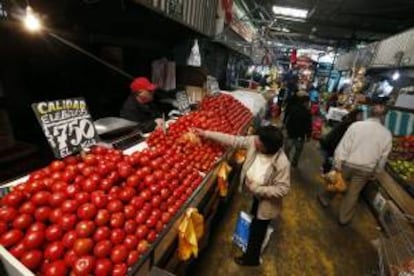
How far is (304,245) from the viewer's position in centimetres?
377

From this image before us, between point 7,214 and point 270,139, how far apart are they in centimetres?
200

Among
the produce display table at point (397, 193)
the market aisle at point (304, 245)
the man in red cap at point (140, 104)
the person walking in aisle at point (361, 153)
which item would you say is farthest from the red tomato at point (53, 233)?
the produce display table at point (397, 193)

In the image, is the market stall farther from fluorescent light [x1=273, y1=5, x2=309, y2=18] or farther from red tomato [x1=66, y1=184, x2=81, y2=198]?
fluorescent light [x1=273, y1=5, x2=309, y2=18]

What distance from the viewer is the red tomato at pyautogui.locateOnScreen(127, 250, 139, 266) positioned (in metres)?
1.26

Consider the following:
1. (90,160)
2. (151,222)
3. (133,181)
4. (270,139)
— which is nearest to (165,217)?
(151,222)

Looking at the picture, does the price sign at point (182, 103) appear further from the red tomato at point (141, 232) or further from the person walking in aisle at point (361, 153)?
the red tomato at point (141, 232)

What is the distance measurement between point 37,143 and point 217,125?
228 centimetres

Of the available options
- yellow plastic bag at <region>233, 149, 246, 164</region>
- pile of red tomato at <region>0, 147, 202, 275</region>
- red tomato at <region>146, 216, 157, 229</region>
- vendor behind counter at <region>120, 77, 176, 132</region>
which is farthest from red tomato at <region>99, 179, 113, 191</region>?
yellow plastic bag at <region>233, 149, 246, 164</region>

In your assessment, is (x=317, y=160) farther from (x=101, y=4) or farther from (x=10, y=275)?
(x=10, y=275)

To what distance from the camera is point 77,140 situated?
1.97 meters

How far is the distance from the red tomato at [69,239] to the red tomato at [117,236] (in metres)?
0.17

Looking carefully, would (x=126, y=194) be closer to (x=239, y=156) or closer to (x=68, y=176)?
(x=68, y=176)

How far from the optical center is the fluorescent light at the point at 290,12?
9.18m

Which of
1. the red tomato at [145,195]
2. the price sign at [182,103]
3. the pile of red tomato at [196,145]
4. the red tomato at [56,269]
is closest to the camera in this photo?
the red tomato at [56,269]
